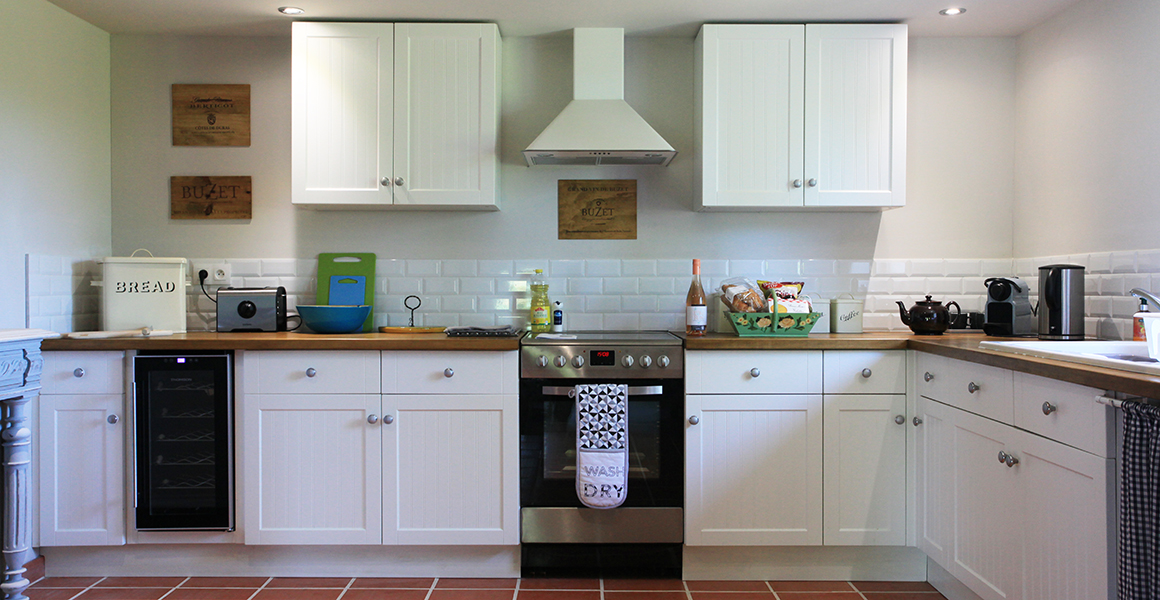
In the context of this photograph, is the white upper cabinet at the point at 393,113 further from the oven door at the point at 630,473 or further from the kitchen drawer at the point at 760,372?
the kitchen drawer at the point at 760,372

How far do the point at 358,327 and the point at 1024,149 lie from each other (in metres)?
3.04

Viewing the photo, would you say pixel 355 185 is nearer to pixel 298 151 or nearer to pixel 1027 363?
pixel 298 151

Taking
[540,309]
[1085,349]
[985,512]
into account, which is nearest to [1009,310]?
[1085,349]

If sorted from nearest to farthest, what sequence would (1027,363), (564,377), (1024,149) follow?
(1027,363), (564,377), (1024,149)

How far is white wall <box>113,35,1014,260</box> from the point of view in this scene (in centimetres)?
324

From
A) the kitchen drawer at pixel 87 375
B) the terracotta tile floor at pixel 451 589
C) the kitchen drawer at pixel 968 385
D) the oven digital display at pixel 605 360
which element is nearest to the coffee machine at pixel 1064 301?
the kitchen drawer at pixel 968 385

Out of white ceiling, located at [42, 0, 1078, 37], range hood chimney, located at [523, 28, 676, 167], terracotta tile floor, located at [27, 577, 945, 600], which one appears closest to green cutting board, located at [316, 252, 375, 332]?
range hood chimney, located at [523, 28, 676, 167]

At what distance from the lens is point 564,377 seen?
8.66ft

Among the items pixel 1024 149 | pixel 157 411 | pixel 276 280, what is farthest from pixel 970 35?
pixel 157 411

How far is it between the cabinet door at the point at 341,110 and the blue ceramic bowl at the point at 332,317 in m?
0.45

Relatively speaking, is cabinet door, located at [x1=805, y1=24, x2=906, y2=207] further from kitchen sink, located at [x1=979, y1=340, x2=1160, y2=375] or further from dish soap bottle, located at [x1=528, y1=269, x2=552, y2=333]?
dish soap bottle, located at [x1=528, y1=269, x2=552, y2=333]

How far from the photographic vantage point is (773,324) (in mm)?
2822

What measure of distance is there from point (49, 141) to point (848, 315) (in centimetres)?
339

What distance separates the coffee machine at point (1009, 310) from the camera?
2814 millimetres
